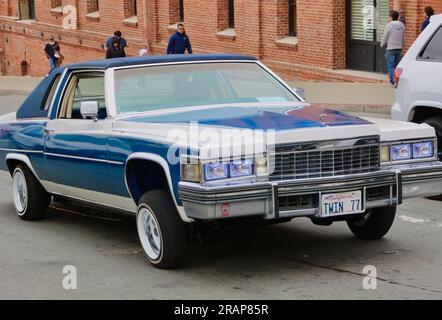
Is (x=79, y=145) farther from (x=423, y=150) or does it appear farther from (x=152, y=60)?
(x=423, y=150)

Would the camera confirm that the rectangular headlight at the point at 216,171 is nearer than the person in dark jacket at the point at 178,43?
Yes

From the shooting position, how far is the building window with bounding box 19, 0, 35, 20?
4712cm

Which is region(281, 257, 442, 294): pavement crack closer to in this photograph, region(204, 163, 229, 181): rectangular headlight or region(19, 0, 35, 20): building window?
region(204, 163, 229, 181): rectangular headlight

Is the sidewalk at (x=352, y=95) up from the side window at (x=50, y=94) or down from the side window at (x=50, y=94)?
down

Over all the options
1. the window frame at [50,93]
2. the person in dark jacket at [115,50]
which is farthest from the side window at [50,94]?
the person in dark jacket at [115,50]

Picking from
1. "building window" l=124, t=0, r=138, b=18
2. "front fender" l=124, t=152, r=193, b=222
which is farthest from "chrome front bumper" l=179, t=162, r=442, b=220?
"building window" l=124, t=0, r=138, b=18

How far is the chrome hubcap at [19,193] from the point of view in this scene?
11.2 m

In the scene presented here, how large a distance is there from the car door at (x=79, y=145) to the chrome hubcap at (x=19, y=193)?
593mm

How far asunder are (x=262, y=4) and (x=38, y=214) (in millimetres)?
19874

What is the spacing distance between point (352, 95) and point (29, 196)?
14423mm

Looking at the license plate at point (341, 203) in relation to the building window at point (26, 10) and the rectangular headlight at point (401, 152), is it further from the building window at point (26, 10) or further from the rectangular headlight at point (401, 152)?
the building window at point (26, 10)

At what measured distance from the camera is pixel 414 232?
1017cm

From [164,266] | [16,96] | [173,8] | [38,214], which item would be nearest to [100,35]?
[173,8]

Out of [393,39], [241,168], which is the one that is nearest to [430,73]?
[241,168]
